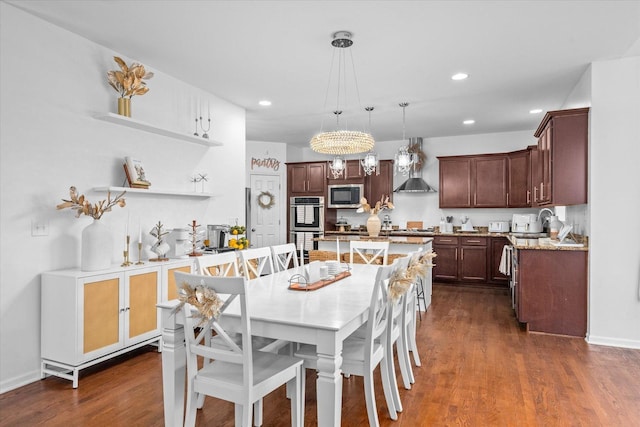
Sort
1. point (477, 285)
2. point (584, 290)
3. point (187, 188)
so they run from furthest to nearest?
point (477, 285) < point (187, 188) < point (584, 290)

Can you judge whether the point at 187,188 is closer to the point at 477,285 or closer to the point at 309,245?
the point at 309,245

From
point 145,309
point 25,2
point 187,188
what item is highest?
point 25,2

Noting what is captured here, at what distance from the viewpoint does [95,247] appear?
311 centimetres

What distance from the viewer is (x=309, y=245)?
795 cm

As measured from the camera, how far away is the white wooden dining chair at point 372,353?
213 centimetres

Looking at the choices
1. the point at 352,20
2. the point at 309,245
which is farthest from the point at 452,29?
the point at 309,245

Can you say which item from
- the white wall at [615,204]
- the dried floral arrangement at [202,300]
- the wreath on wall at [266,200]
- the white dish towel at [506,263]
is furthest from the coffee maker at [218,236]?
the white wall at [615,204]

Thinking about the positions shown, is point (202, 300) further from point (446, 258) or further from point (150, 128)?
point (446, 258)

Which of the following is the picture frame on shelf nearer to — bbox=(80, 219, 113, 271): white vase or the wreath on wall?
bbox=(80, 219, 113, 271): white vase

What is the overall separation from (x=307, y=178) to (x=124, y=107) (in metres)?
4.80

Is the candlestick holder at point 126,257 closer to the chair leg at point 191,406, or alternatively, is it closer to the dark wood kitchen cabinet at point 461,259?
the chair leg at point 191,406

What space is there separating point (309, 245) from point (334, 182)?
1351 millimetres

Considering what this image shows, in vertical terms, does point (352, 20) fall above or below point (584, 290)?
above

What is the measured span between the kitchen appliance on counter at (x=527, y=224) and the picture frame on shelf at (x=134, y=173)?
5.76m
